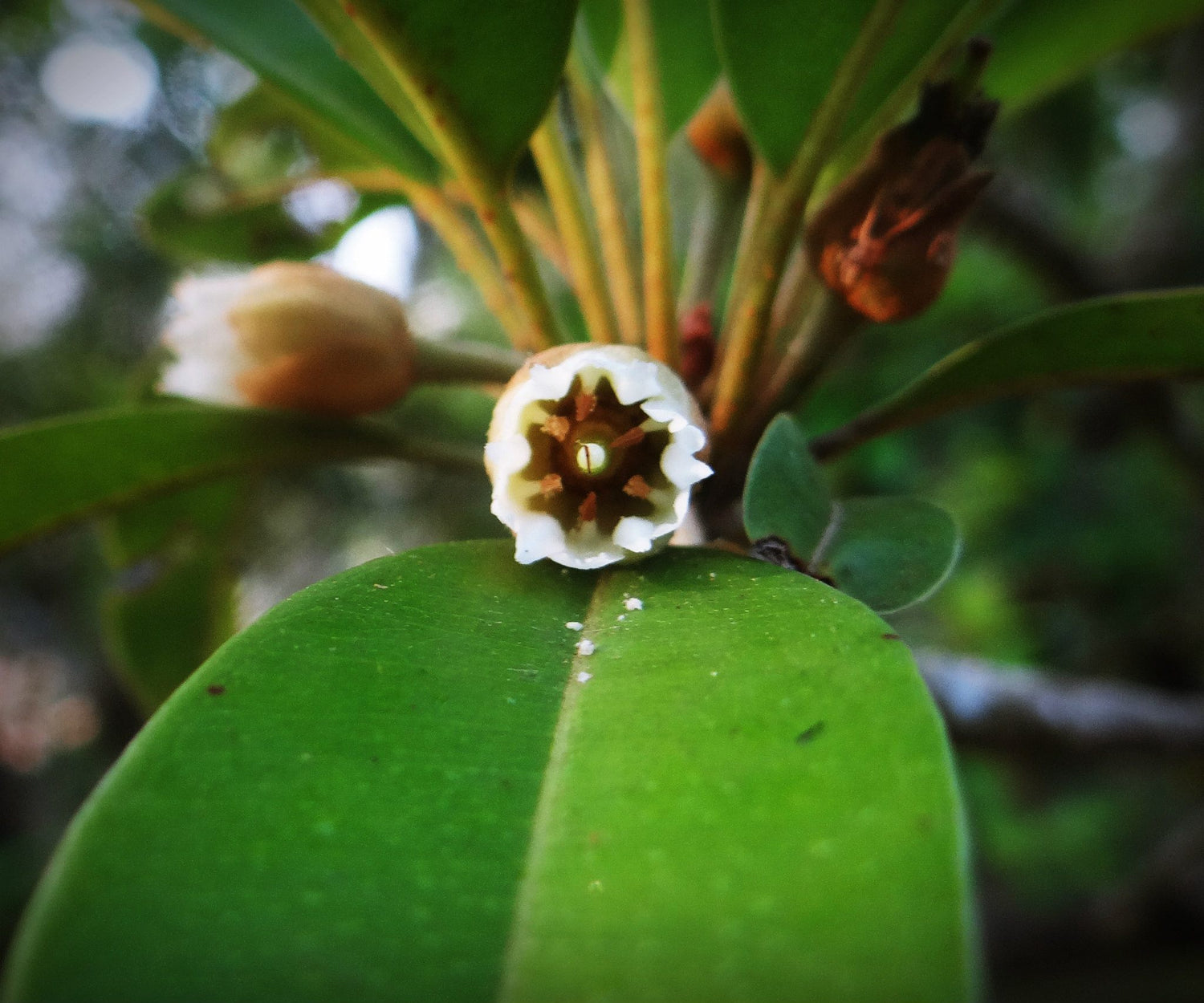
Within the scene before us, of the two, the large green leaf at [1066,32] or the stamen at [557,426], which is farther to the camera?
the large green leaf at [1066,32]

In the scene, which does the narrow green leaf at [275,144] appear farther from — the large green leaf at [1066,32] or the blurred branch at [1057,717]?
the blurred branch at [1057,717]

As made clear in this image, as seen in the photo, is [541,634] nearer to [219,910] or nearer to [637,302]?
[219,910]

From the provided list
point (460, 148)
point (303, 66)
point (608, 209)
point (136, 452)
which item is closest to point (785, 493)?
point (460, 148)

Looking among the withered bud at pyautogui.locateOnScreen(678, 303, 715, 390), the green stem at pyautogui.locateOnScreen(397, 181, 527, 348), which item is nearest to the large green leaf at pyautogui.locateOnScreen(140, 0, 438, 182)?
the green stem at pyautogui.locateOnScreen(397, 181, 527, 348)

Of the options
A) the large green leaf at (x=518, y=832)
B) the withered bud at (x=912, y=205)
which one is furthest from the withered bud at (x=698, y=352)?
the large green leaf at (x=518, y=832)

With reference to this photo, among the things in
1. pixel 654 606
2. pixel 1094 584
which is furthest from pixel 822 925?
pixel 1094 584

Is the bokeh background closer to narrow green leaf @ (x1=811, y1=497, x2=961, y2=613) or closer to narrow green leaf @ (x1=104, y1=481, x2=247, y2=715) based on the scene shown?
narrow green leaf @ (x1=104, y1=481, x2=247, y2=715)
